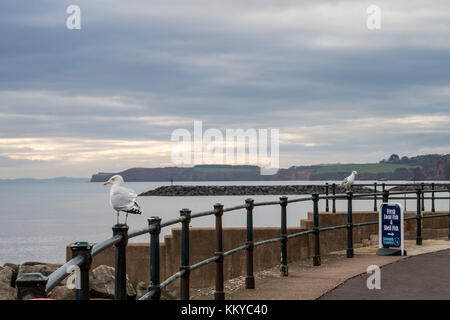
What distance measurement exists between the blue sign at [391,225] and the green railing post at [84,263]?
1019cm

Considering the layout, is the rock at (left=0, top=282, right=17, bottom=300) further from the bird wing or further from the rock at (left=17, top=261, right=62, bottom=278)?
the bird wing

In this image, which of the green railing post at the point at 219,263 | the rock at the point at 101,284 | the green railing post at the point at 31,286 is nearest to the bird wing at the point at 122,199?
the rock at the point at 101,284

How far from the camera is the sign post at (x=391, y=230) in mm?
13800

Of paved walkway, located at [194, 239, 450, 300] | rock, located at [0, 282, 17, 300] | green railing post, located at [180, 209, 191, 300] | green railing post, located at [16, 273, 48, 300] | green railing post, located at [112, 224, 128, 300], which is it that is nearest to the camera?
green railing post, located at [16, 273, 48, 300]

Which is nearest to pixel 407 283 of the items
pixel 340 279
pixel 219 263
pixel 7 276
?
pixel 340 279

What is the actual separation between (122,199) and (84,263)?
35.7ft

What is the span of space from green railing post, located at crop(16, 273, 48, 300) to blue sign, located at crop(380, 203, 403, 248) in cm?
1114

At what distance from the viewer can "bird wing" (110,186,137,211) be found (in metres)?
15.1

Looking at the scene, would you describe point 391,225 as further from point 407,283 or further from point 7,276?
point 7,276

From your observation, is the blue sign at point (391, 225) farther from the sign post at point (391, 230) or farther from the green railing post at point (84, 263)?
the green railing post at point (84, 263)

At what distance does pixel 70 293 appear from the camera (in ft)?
46.8

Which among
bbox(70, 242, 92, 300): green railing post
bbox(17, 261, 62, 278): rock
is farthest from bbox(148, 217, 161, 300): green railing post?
bbox(17, 261, 62, 278): rock

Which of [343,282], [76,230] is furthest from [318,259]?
[76,230]
